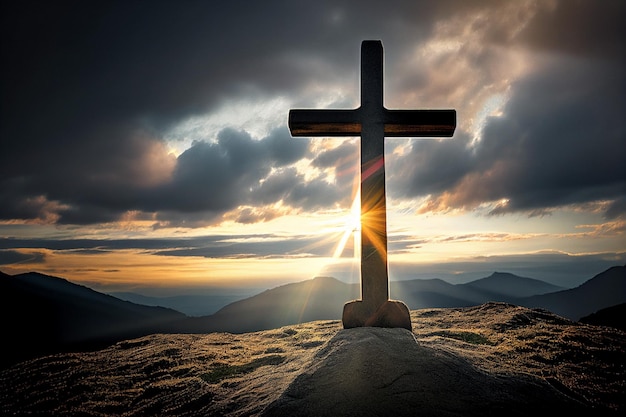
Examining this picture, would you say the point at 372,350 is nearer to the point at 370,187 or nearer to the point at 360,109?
the point at 370,187

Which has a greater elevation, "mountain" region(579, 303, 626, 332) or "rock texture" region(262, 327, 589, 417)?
"rock texture" region(262, 327, 589, 417)

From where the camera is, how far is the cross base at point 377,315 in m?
7.08

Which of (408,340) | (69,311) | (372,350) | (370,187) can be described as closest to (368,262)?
(370,187)

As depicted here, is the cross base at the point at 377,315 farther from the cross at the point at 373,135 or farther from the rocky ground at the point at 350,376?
the rocky ground at the point at 350,376

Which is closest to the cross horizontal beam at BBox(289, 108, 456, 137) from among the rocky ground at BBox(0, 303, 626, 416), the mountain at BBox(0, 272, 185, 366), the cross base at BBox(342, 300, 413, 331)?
the cross base at BBox(342, 300, 413, 331)

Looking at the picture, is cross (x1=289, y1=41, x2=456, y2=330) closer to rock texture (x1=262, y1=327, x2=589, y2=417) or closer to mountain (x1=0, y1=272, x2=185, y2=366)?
rock texture (x1=262, y1=327, x2=589, y2=417)

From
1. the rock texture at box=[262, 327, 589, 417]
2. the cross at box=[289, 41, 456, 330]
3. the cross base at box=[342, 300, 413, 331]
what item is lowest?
the rock texture at box=[262, 327, 589, 417]

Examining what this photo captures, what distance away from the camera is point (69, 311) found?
188ft

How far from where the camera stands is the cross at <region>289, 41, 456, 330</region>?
288 inches

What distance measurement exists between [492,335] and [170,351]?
6.63 m

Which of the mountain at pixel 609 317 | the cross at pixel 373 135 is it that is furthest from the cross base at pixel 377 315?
the mountain at pixel 609 317

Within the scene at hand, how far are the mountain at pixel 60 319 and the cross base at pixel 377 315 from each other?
2531 centimetres

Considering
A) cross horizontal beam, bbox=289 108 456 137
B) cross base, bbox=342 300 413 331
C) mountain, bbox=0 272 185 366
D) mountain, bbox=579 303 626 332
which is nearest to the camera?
cross base, bbox=342 300 413 331

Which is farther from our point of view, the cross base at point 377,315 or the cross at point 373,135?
the cross at point 373,135
